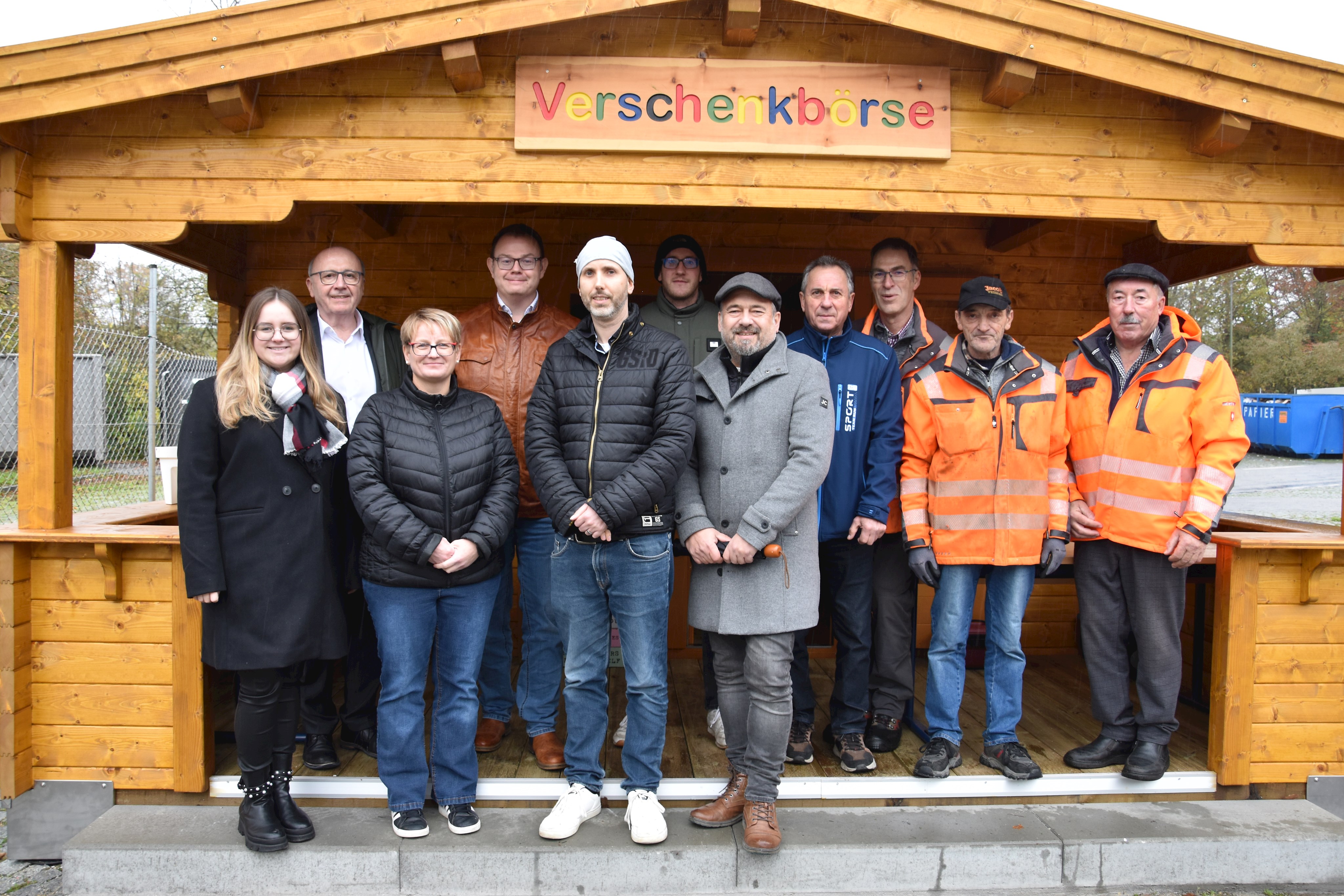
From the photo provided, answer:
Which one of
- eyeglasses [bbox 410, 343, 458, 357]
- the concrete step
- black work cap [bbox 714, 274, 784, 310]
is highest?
black work cap [bbox 714, 274, 784, 310]

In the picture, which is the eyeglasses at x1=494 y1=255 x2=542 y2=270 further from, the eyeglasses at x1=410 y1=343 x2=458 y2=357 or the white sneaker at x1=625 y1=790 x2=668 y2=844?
the white sneaker at x1=625 y1=790 x2=668 y2=844

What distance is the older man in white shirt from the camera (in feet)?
11.1

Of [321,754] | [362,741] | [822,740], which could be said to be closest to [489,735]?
[362,741]

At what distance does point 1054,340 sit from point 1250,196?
2.00 m

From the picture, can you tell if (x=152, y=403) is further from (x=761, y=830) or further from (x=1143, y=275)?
(x=1143, y=275)

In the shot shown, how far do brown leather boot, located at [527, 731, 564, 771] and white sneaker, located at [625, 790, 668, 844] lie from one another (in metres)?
0.44

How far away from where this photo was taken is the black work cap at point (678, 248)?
3645 mm

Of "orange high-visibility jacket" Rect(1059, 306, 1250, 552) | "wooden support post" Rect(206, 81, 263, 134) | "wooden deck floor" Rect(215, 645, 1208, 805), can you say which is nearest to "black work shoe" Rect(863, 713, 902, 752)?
"wooden deck floor" Rect(215, 645, 1208, 805)

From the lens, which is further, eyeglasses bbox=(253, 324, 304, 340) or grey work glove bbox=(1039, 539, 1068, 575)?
grey work glove bbox=(1039, 539, 1068, 575)

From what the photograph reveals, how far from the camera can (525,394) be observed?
3.43 meters

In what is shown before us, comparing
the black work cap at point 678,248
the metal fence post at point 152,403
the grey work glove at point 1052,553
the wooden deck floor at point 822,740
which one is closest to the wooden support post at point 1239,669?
the wooden deck floor at point 822,740

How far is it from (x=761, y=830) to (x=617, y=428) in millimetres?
1480

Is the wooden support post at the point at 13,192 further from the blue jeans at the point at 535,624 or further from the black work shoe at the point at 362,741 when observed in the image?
the black work shoe at the point at 362,741

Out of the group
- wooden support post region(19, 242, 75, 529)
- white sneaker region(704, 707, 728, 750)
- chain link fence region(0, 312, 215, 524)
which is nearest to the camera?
wooden support post region(19, 242, 75, 529)
